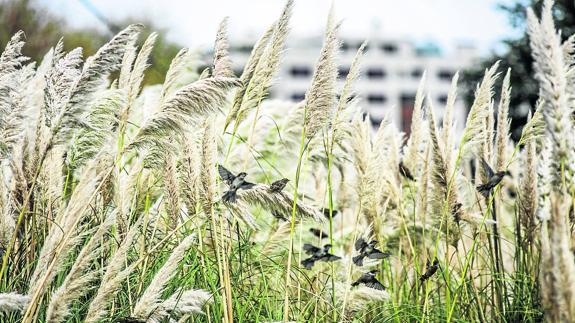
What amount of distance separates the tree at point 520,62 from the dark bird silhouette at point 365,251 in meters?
13.1

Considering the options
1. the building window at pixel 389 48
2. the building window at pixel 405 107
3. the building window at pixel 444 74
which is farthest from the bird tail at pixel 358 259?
the building window at pixel 444 74

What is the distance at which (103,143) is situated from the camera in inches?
119

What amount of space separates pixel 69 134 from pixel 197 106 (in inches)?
18.2

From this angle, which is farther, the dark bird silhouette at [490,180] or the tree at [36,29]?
the tree at [36,29]

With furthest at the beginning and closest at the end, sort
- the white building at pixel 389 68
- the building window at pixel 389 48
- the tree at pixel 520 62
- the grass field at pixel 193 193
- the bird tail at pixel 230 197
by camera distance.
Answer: the building window at pixel 389 48 → the white building at pixel 389 68 → the tree at pixel 520 62 → the bird tail at pixel 230 197 → the grass field at pixel 193 193

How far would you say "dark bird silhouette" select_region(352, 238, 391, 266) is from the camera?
3010 millimetres

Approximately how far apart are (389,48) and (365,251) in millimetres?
94551

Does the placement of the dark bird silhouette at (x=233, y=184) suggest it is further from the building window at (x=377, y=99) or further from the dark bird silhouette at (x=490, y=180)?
the building window at (x=377, y=99)

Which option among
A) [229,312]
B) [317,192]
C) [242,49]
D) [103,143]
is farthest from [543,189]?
[242,49]

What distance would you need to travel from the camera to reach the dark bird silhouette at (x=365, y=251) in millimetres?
3010

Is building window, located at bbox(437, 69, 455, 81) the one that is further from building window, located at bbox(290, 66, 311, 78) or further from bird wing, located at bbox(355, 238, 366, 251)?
bird wing, located at bbox(355, 238, 366, 251)

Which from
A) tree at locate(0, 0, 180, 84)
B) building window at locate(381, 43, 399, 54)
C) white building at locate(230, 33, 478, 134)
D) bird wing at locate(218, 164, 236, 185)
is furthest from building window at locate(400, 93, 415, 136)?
bird wing at locate(218, 164, 236, 185)

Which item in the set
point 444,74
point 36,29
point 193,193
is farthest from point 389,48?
point 193,193

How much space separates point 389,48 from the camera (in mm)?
95625
